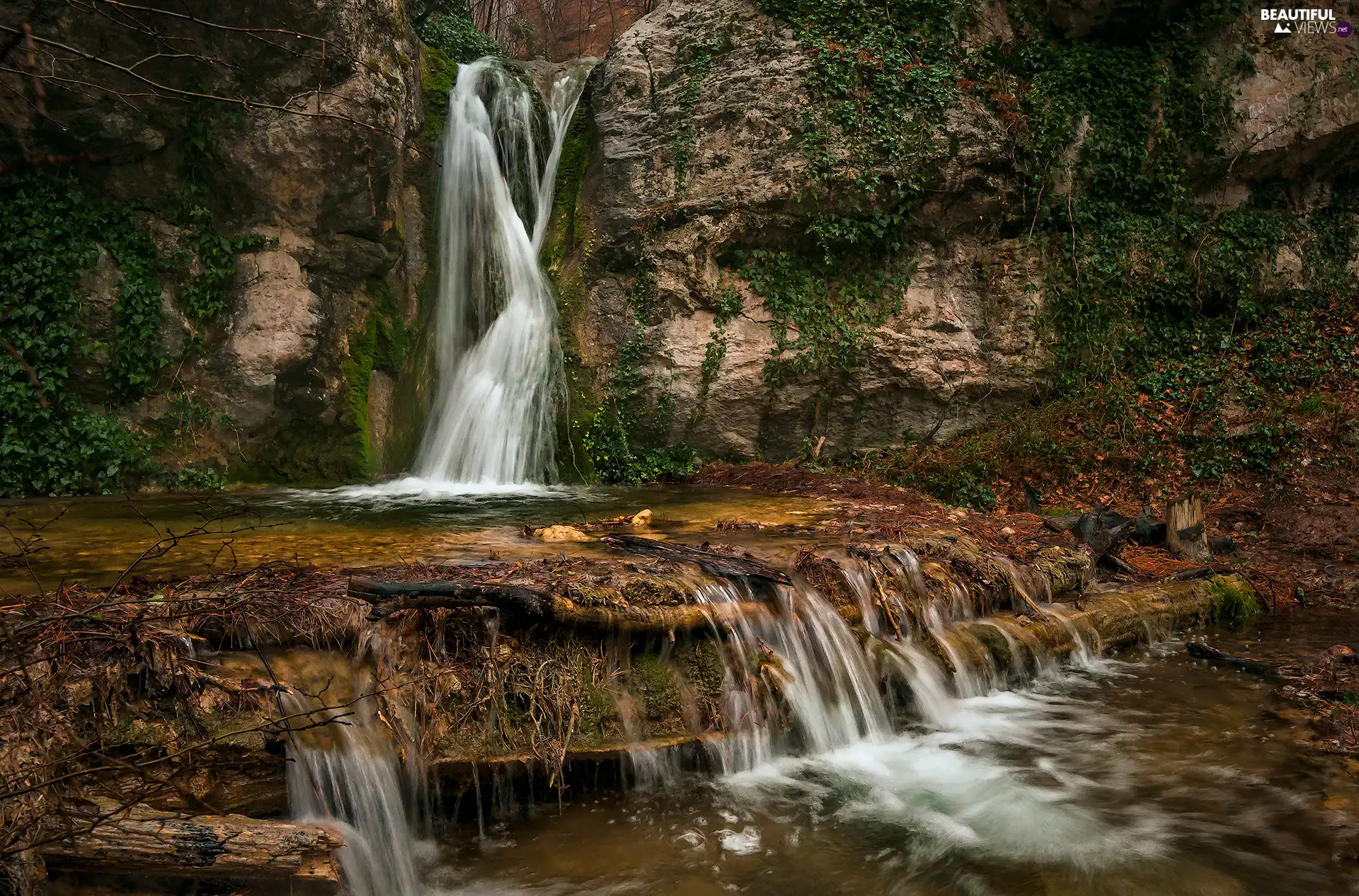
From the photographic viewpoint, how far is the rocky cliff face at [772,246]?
11.0 m

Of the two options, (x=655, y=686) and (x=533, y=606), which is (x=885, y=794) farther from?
(x=533, y=606)

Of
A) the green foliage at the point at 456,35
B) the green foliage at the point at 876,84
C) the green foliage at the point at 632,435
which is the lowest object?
the green foliage at the point at 632,435

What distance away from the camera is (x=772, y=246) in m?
11.3

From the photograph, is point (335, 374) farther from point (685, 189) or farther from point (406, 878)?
point (406, 878)

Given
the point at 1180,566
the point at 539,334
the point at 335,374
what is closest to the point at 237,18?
the point at 335,374

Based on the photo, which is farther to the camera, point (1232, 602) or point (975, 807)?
point (1232, 602)

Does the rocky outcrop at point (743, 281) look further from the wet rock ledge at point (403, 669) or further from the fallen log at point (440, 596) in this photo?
the fallen log at point (440, 596)

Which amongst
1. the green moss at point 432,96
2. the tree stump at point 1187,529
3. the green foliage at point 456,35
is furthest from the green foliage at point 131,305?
the tree stump at point 1187,529

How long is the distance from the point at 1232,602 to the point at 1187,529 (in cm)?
99

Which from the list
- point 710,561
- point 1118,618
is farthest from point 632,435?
point 1118,618

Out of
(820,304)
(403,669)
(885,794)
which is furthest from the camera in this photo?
(820,304)

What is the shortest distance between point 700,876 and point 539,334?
8855 mm

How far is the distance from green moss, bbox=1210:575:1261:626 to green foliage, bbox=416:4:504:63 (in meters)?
14.2

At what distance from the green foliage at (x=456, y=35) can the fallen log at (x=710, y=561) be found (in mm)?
12586
